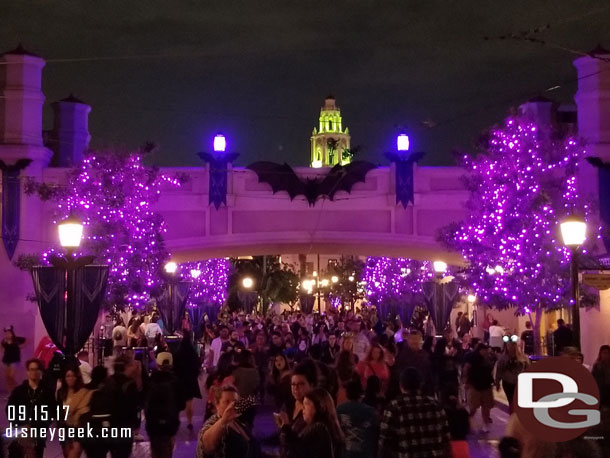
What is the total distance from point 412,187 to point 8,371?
13271mm

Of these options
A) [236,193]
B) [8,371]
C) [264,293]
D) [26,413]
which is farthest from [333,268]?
[26,413]

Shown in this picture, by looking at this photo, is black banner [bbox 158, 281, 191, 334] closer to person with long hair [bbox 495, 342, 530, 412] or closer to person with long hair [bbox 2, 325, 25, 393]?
person with long hair [bbox 2, 325, 25, 393]

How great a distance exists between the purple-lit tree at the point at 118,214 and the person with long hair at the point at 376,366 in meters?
12.9

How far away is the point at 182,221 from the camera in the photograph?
29188 mm

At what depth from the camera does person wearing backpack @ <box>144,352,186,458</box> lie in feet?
36.3

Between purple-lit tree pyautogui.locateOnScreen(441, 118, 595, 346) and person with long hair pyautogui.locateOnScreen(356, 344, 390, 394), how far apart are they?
1151 centimetres

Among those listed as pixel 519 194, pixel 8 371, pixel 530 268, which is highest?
pixel 519 194

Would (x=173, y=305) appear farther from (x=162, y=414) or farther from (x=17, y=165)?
(x=162, y=414)

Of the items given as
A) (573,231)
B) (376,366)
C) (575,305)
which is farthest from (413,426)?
(573,231)

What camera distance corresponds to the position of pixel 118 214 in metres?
26.0

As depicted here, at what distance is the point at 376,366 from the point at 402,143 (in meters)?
16.0

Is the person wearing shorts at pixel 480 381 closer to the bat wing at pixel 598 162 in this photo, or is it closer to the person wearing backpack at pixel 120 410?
the person wearing backpack at pixel 120 410

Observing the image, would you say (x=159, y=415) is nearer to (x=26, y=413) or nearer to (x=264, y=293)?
(x=26, y=413)

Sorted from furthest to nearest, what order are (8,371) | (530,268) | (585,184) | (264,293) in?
(264,293)
(585,184)
(530,268)
(8,371)
